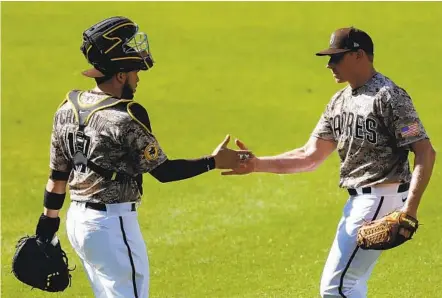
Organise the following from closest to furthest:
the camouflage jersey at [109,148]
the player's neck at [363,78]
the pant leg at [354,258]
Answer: the camouflage jersey at [109,148] → the pant leg at [354,258] → the player's neck at [363,78]

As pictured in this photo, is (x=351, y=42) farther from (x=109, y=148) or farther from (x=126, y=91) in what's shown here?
(x=109, y=148)

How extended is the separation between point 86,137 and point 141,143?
1.03 feet

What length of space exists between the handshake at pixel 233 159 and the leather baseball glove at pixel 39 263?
1134mm

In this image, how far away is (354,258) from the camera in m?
5.63

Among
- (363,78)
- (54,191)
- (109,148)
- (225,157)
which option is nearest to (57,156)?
(54,191)

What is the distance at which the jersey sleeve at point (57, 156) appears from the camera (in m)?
5.32

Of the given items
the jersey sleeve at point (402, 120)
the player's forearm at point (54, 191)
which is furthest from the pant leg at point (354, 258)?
the player's forearm at point (54, 191)

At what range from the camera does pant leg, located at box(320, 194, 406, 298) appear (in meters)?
5.63

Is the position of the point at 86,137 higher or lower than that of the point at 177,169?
higher

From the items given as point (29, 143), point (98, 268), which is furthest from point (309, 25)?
point (98, 268)

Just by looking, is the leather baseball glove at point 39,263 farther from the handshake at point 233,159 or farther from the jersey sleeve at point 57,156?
the handshake at point 233,159

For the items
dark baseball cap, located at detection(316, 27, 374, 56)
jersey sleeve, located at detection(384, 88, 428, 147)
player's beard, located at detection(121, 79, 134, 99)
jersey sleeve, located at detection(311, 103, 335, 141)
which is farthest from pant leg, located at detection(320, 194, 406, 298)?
player's beard, located at detection(121, 79, 134, 99)

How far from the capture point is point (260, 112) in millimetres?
12805

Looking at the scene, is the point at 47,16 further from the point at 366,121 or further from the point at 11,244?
the point at 366,121
